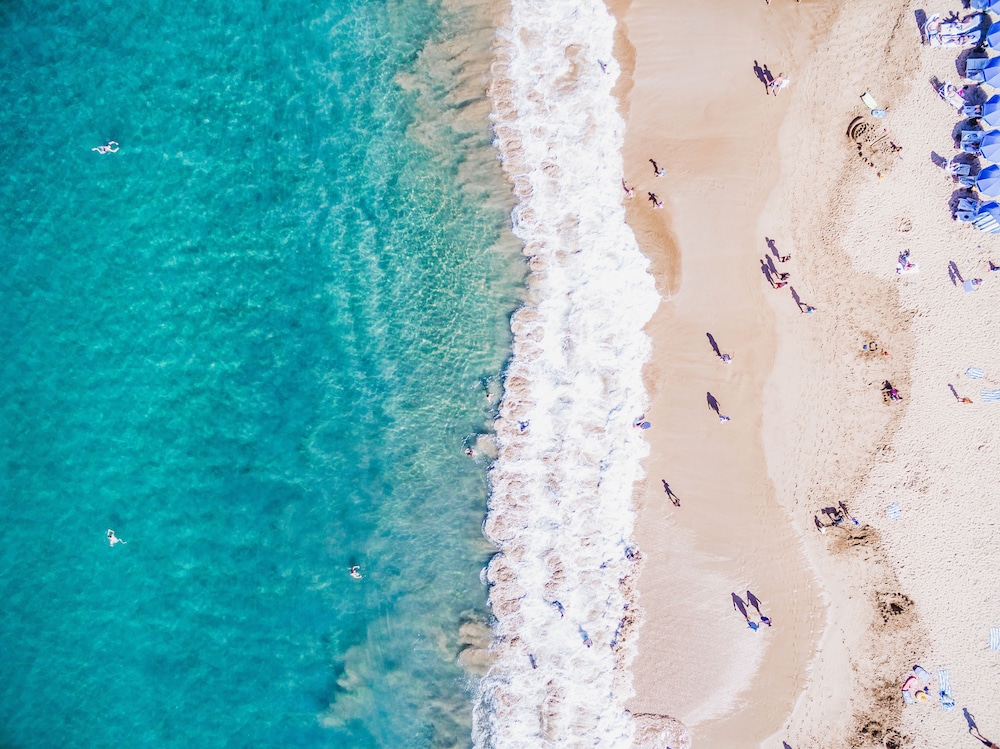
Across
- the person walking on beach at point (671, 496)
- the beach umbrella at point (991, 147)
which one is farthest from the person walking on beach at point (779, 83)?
the person walking on beach at point (671, 496)

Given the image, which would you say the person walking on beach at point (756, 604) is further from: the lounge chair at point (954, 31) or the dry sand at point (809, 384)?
the lounge chair at point (954, 31)

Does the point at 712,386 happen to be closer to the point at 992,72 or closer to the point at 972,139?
the point at 972,139

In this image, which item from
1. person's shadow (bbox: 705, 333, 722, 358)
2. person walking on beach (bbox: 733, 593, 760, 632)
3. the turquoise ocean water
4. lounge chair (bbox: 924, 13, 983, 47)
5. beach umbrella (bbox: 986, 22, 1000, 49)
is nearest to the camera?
beach umbrella (bbox: 986, 22, 1000, 49)

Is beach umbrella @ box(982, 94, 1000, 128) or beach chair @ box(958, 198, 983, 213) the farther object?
beach chair @ box(958, 198, 983, 213)

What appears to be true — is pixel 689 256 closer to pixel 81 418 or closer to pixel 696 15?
pixel 696 15

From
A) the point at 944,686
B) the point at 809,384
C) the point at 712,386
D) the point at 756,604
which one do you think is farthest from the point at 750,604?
the point at 809,384

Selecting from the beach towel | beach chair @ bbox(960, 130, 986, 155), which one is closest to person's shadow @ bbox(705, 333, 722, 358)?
beach chair @ bbox(960, 130, 986, 155)

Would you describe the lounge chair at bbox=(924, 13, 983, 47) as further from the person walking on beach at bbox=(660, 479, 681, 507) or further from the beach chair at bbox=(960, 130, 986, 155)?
the person walking on beach at bbox=(660, 479, 681, 507)
